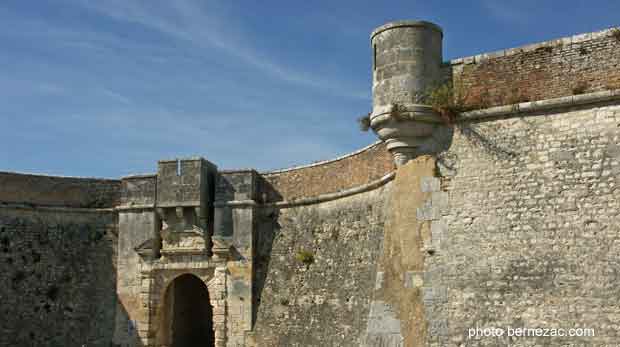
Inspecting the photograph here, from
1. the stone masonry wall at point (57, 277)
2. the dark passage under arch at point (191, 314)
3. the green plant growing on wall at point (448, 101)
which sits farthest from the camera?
the dark passage under arch at point (191, 314)

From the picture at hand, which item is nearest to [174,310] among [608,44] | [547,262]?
[547,262]

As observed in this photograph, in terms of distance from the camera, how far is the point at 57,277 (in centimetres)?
2241

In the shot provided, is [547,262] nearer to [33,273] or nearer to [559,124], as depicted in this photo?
[559,124]

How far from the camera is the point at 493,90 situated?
45.0ft

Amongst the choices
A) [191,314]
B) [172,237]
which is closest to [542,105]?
[172,237]

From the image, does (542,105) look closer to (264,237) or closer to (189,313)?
(264,237)

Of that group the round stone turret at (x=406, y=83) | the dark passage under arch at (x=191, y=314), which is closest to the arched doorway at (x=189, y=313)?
the dark passage under arch at (x=191, y=314)

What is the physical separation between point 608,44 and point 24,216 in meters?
16.7

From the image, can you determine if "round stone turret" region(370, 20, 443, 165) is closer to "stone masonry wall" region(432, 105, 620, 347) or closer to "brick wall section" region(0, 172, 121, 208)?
"stone masonry wall" region(432, 105, 620, 347)

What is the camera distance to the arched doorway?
22842 millimetres

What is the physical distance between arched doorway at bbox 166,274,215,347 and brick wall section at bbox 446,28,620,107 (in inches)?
467

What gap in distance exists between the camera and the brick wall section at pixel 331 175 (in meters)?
17.9

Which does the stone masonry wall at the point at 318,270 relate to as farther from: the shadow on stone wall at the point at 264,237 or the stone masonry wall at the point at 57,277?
the stone masonry wall at the point at 57,277

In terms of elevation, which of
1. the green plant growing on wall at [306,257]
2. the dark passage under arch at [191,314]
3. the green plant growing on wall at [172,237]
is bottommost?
the dark passage under arch at [191,314]
